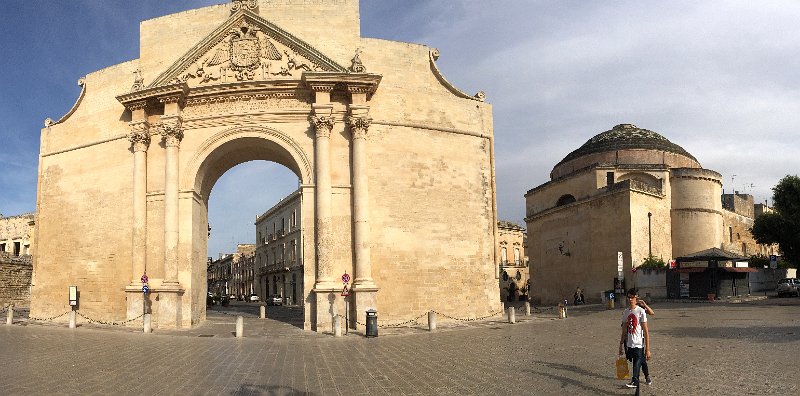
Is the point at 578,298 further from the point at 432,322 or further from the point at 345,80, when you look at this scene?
the point at 345,80

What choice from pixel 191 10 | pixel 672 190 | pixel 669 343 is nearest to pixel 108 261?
pixel 191 10

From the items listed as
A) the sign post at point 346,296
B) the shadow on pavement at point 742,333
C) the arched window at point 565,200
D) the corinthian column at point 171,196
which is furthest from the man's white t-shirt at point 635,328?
the arched window at point 565,200

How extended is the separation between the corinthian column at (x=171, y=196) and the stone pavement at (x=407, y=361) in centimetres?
328

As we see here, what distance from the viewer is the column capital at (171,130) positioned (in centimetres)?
2153

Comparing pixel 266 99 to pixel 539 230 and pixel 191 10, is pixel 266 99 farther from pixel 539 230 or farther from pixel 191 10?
pixel 539 230

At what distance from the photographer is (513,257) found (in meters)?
59.1

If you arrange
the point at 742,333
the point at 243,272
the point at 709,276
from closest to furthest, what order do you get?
the point at 742,333 < the point at 709,276 < the point at 243,272

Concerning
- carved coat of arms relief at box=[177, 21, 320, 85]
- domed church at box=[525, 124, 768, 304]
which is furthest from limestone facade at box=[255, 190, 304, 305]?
carved coat of arms relief at box=[177, 21, 320, 85]

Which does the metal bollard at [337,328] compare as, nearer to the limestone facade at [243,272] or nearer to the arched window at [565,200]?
the arched window at [565,200]

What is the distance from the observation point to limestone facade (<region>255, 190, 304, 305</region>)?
164ft

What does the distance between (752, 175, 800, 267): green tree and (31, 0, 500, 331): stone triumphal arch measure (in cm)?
2381

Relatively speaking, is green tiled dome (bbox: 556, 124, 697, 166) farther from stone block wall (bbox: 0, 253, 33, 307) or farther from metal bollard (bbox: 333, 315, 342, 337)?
stone block wall (bbox: 0, 253, 33, 307)

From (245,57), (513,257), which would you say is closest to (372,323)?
(245,57)

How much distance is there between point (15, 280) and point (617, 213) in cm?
3673
